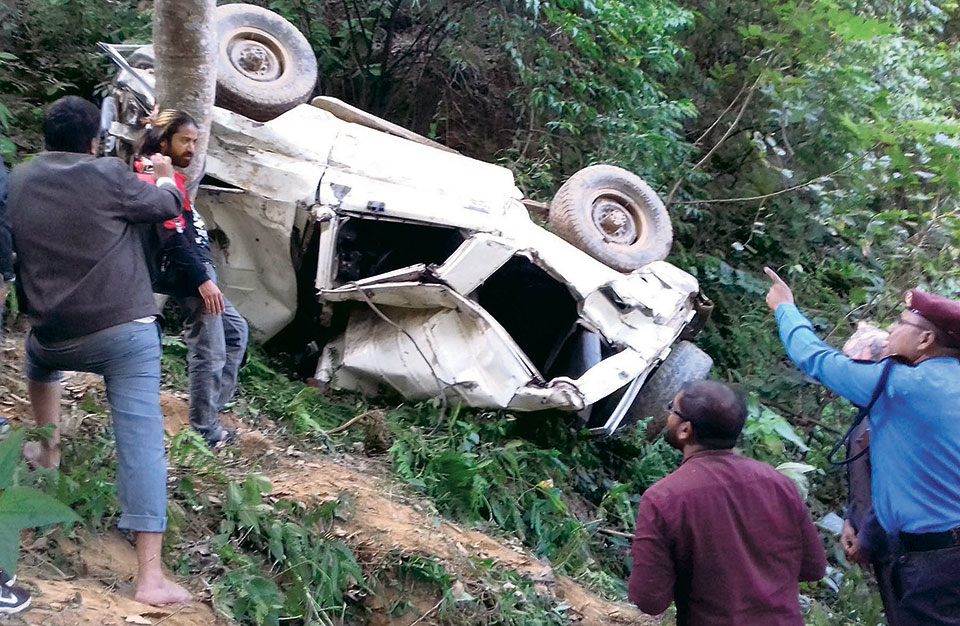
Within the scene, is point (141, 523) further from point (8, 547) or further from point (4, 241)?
point (4, 241)

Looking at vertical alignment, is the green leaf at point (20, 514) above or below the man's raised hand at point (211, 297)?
below

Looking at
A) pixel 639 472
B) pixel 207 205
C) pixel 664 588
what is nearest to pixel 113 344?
pixel 664 588

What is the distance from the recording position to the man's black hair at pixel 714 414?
7.79 ft

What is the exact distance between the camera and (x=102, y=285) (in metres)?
2.55

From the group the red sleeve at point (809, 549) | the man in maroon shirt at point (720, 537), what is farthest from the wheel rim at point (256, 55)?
the red sleeve at point (809, 549)

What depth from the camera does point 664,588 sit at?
7.51 ft

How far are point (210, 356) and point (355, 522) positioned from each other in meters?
0.97

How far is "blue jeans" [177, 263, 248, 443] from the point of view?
3.48m

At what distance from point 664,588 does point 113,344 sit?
1810 mm

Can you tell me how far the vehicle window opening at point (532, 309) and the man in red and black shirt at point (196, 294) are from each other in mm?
2197

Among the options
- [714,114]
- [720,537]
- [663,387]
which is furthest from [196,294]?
[714,114]

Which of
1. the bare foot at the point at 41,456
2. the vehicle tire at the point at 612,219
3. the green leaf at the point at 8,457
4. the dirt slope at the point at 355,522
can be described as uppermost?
the vehicle tire at the point at 612,219

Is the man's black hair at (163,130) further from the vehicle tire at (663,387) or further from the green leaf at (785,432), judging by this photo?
the green leaf at (785,432)

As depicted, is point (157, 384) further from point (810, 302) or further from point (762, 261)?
point (762, 261)
